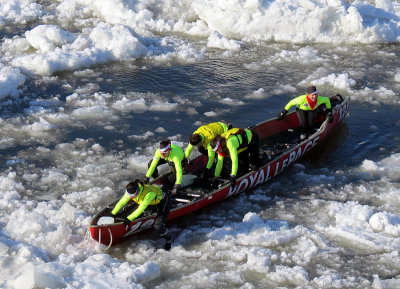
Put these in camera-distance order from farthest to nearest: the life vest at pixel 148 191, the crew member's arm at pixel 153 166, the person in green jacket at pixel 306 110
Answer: the person in green jacket at pixel 306 110
the crew member's arm at pixel 153 166
the life vest at pixel 148 191

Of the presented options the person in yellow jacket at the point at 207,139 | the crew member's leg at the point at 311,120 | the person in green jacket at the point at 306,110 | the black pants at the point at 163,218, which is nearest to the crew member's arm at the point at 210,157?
the person in yellow jacket at the point at 207,139

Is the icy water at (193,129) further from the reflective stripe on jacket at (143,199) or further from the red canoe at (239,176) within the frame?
the reflective stripe on jacket at (143,199)

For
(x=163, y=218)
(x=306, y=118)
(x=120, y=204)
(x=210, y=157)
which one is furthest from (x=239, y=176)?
(x=120, y=204)

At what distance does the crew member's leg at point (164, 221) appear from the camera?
937 centimetres

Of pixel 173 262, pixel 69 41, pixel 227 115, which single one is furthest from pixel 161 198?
pixel 69 41

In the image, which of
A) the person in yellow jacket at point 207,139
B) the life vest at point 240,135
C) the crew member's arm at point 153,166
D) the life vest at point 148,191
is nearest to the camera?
the life vest at point 148,191

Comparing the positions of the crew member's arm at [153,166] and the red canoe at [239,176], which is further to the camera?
the crew member's arm at [153,166]

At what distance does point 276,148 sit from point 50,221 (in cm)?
554

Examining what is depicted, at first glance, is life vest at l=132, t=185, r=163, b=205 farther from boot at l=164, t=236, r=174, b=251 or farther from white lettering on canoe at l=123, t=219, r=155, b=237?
boot at l=164, t=236, r=174, b=251

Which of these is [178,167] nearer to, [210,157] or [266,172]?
[210,157]

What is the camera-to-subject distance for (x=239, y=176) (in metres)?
11.5

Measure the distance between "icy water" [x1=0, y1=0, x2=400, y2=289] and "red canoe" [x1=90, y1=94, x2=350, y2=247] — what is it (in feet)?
0.85

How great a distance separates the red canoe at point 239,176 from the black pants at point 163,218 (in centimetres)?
16

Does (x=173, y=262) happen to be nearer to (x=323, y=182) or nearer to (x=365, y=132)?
(x=323, y=182)
